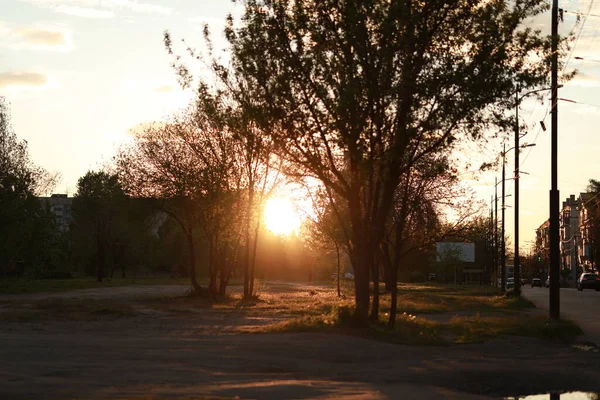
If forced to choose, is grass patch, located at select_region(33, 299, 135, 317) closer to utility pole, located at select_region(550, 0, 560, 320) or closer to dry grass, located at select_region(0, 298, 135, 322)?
dry grass, located at select_region(0, 298, 135, 322)

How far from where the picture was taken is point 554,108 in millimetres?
32500

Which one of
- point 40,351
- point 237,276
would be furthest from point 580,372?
point 237,276

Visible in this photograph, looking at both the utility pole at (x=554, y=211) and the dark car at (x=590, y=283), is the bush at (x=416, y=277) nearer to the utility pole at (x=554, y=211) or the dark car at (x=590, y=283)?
the dark car at (x=590, y=283)

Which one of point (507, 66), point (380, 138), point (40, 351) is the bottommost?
point (40, 351)

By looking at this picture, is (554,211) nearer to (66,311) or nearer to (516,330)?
(516,330)

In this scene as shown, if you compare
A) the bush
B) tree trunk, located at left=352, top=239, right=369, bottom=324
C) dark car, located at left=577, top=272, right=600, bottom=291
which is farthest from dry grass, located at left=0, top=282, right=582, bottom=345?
the bush

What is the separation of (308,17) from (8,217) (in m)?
48.3

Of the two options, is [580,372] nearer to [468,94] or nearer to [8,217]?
[468,94]

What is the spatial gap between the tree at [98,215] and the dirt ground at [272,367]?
59.7 m

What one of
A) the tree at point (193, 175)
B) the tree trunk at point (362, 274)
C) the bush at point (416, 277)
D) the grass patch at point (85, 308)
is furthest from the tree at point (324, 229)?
the bush at point (416, 277)

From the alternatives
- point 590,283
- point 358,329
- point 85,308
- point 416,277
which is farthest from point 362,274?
point 416,277

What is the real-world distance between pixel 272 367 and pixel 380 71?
393 inches

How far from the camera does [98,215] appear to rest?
341 ft

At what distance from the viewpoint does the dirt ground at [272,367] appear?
14.3 metres
